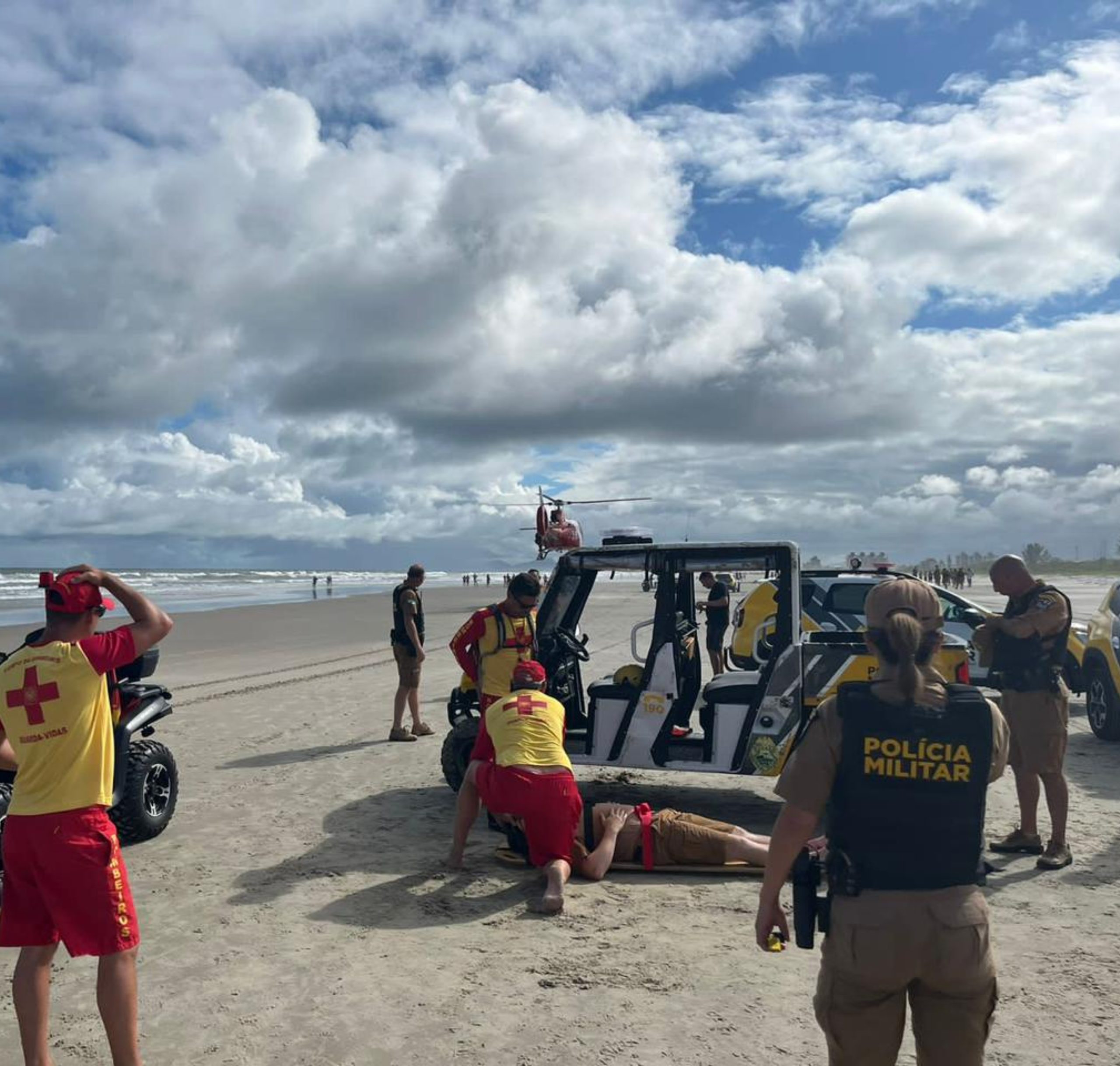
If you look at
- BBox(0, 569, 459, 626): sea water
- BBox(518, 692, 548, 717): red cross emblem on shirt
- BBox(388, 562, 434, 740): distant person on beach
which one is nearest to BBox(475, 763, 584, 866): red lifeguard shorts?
BBox(518, 692, 548, 717): red cross emblem on shirt

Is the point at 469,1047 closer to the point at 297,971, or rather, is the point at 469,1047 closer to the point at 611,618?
the point at 297,971

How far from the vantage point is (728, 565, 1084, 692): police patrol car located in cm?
1162

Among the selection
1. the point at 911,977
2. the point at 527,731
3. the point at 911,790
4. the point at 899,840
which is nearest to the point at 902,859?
the point at 899,840

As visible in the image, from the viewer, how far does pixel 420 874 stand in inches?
229

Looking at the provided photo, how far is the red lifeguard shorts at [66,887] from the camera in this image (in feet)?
10.4

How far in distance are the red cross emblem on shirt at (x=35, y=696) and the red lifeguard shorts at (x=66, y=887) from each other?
1.01 ft

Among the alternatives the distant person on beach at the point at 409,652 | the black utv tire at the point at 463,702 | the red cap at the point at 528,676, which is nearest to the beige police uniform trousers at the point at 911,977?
the red cap at the point at 528,676

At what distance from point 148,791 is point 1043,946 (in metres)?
5.23

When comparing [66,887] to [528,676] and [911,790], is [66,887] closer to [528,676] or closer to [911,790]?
[911,790]

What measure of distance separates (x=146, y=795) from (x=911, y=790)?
17.6 feet

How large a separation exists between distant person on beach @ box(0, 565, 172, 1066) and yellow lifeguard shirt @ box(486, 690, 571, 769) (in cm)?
257

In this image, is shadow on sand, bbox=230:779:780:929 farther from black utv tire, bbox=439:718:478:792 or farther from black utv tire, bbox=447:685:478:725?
black utv tire, bbox=447:685:478:725

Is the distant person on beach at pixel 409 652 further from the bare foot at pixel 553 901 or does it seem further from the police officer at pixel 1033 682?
the police officer at pixel 1033 682

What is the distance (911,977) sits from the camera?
2.54 m
